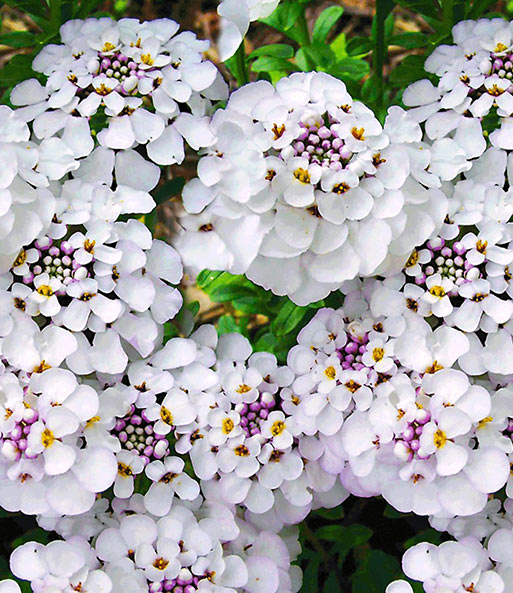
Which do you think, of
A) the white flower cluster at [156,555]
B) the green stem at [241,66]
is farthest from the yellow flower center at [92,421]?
the green stem at [241,66]

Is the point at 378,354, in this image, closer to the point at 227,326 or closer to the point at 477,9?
the point at 227,326

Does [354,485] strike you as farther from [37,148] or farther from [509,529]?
[37,148]

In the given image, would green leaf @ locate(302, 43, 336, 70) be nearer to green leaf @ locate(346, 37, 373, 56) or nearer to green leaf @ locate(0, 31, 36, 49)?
green leaf @ locate(346, 37, 373, 56)

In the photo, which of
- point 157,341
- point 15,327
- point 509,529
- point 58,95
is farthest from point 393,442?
point 58,95

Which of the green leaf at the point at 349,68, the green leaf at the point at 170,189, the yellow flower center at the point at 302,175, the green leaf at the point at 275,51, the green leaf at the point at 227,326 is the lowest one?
the green leaf at the point at 227,326

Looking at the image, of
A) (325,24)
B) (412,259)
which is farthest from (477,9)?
(412,259)

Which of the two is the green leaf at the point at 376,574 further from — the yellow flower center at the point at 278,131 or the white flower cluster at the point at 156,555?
the yellow flower center at the point at 278,131
